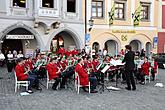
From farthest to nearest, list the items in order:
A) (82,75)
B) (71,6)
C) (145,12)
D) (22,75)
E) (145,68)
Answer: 1. (145,12)
2. (71,6)
3. (145,68)
4. (22,75)
5. (82,75)

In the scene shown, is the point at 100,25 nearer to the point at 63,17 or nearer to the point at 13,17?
the point at 63,17

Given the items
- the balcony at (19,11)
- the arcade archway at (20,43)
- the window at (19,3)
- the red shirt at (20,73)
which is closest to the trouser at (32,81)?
the red shirt at (20,73)

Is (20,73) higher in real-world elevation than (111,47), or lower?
lower

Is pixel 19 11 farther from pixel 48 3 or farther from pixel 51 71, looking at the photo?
pixel 51 71

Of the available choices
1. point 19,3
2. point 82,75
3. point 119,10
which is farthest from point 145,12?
point 82,75

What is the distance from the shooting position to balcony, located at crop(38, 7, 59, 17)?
22.7 m

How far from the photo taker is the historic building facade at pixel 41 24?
21906 mm

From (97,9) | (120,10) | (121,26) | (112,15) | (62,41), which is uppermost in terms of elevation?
(120,10)

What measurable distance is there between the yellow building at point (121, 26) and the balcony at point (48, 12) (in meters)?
3.88

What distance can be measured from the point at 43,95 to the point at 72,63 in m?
3.91

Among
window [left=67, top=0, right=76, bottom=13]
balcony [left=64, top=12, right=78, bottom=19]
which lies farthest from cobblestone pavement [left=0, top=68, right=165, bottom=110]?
window [left=67, top=0, right=76, bottom=13]

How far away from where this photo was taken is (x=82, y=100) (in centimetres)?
999

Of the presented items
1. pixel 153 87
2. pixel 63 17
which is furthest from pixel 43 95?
pixel 63 17

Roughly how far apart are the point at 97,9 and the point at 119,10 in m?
2.76
